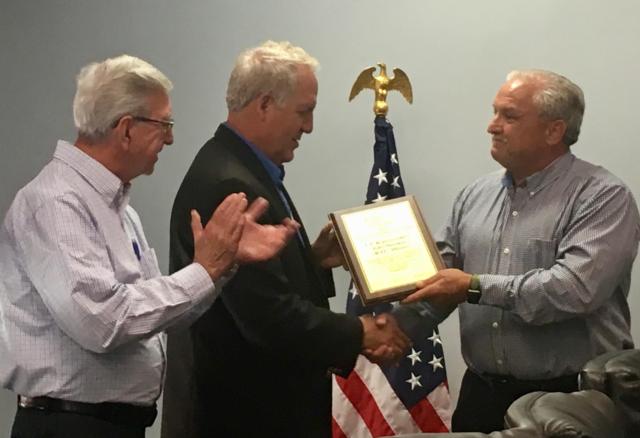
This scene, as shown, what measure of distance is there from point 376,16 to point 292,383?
1973mm

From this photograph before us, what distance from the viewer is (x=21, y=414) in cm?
211

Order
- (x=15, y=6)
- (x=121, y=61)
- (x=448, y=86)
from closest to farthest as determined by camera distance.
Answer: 1. (x=121, y=61)
2. (x=448, y=86)
3. (x=15, y=6)

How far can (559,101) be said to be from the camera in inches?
116

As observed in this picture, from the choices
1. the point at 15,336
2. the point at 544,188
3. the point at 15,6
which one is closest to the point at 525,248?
the point at 544,188

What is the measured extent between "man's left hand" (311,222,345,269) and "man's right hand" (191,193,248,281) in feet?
2.14

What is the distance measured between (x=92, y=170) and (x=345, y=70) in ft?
6.56

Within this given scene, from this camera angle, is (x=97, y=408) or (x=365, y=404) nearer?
(x=97, y=408)

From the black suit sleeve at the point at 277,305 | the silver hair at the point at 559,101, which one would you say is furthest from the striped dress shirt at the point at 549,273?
the black suit sleeve at the point at 277,305

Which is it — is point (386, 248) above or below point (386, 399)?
above

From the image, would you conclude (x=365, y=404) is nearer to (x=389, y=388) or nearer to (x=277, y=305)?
(x=389, y=388)

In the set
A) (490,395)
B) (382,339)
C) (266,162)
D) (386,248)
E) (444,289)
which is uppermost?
(266,162)

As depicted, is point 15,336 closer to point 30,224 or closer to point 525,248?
point 30,224

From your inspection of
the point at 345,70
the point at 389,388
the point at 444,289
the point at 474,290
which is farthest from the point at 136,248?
the point at 345,70

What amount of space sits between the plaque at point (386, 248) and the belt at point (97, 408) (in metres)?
0.72
